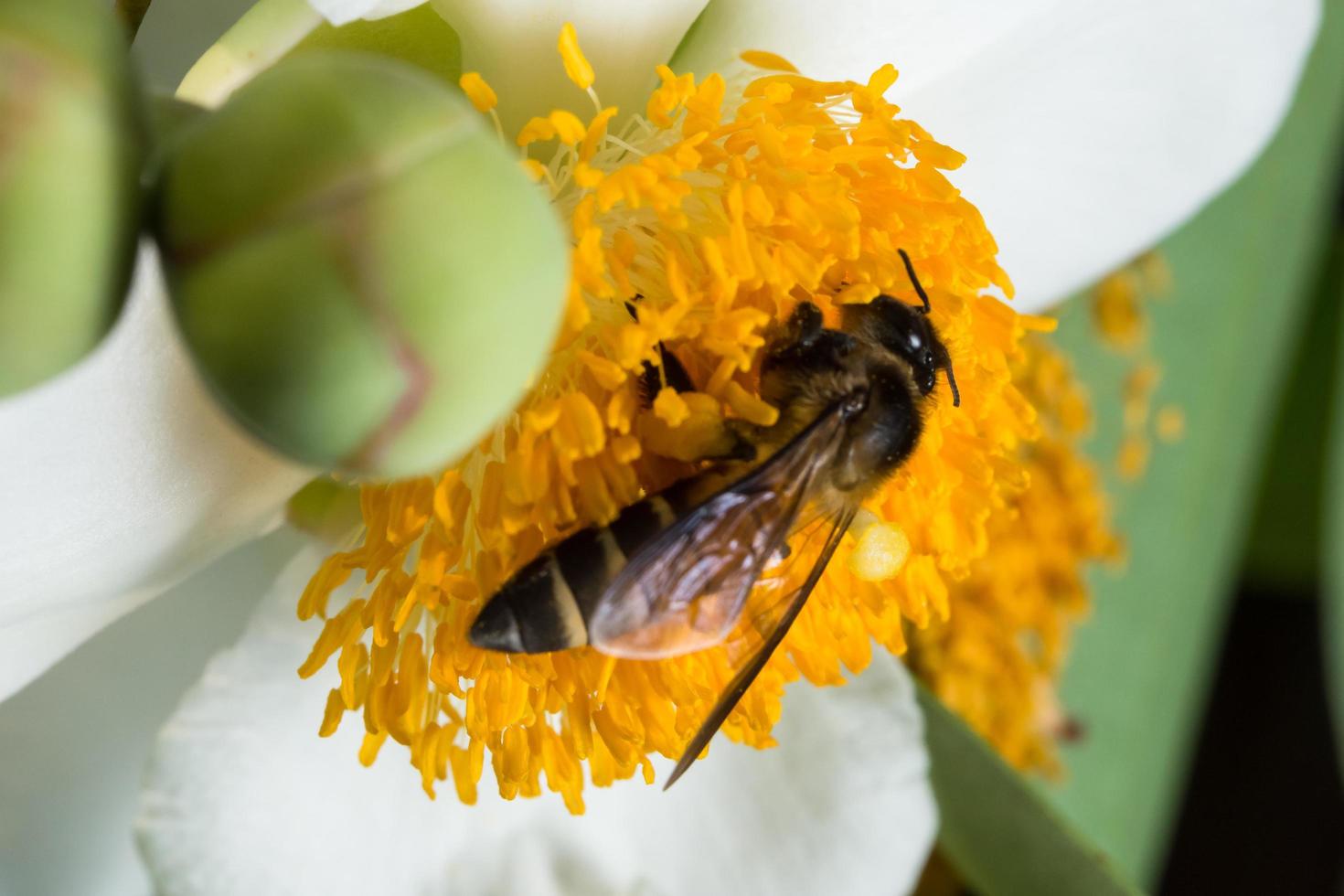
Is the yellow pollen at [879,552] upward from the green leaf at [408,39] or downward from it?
downward

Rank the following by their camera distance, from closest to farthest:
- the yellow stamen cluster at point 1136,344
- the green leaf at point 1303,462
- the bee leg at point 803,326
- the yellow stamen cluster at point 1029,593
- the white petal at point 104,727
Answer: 1. the bee leg at point 803,326
2. the white petal at point 104,727
3. the yellow stamen cluster at point 1029,593
4. the yellow stamen cluster at point 1136,344
5. the green leaf at point 1303,462

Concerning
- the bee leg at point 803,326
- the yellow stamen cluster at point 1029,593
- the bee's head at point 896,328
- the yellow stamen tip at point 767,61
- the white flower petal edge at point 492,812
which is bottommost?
the yellow stamen cluster at point 1029,593

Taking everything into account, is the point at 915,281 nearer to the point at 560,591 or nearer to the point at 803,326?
the point at 803,326

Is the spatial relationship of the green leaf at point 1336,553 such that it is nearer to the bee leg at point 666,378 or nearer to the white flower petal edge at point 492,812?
the white flower petal edge at point 492,812

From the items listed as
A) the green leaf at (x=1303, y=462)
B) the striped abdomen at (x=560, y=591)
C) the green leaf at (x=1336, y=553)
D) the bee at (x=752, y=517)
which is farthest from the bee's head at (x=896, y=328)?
the green leaf at (x=1303, y=462)

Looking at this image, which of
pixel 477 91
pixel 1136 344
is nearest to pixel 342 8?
pixel 477 91

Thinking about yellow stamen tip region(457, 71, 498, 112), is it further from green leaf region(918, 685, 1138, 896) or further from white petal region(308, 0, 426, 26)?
green leaf region(918, 685, 1138, 896)

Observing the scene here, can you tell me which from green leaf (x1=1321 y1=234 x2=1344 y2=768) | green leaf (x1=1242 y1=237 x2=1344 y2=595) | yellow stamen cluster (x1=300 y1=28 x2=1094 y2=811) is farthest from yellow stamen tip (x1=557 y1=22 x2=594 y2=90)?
green leaf (x1=1242 y1=237 x2=1344 y2=595)
